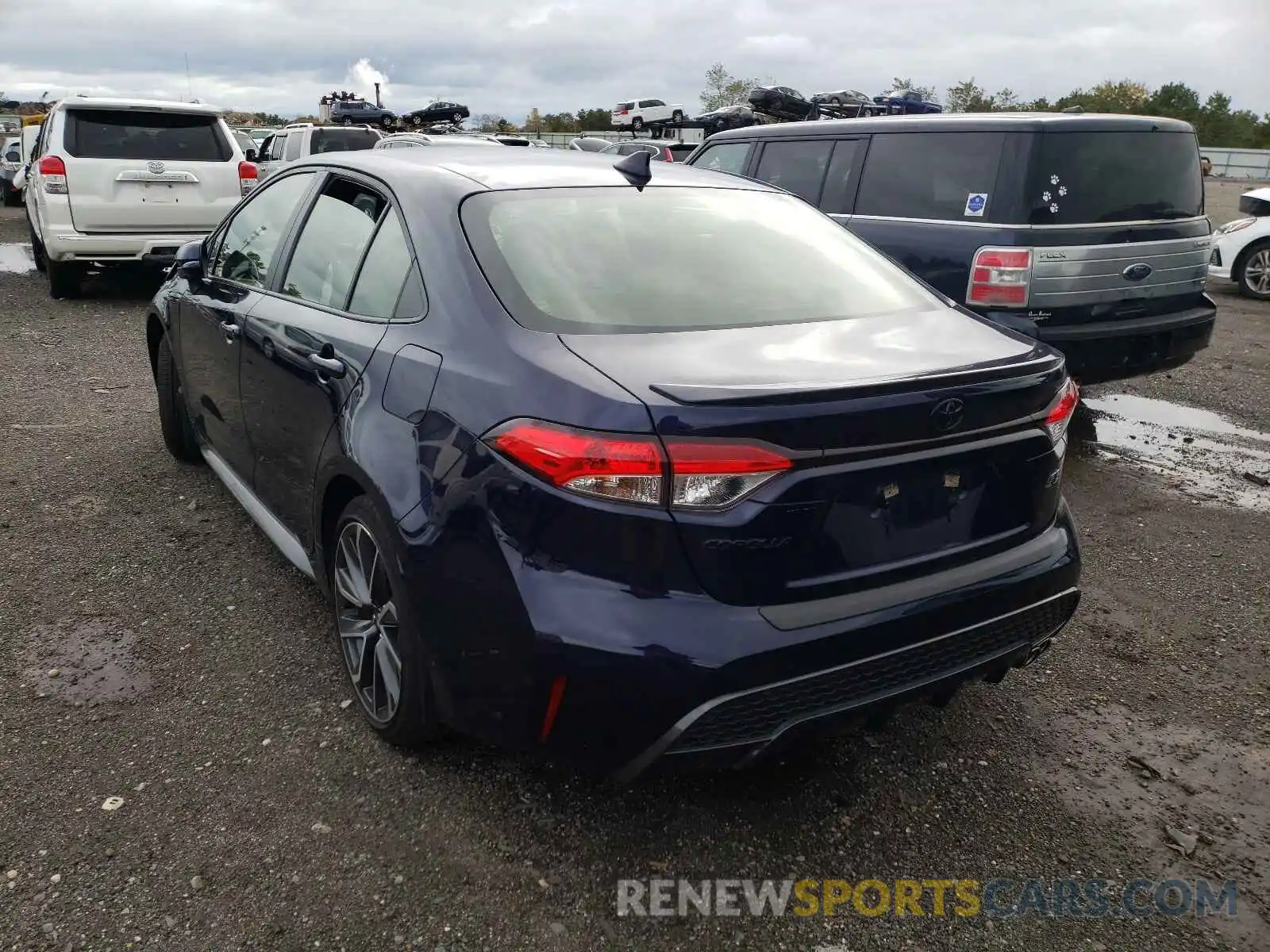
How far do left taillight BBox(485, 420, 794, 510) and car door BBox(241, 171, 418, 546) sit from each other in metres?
0.96

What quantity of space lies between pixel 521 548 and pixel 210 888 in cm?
113

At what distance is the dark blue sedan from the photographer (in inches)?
81.2

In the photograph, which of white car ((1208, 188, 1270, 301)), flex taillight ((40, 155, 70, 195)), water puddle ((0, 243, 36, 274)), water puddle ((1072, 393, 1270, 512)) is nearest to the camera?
water puddle ((1072, 393, 1270, 512))

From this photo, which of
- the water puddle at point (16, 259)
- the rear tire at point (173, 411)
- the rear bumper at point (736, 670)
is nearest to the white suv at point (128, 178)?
the water puddle at point (16, 259)

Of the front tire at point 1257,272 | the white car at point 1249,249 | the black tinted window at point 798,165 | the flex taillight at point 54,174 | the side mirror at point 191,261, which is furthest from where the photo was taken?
the front tire at point 1257,272

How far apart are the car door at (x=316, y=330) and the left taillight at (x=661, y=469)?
3.14 ft

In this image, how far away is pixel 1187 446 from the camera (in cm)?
591

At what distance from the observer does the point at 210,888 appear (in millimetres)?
2324

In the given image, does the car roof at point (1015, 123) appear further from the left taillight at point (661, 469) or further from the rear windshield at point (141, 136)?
the rear windshield at point (141, 136)

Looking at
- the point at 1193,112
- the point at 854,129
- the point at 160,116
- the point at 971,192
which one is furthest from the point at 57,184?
the point at 1193,112

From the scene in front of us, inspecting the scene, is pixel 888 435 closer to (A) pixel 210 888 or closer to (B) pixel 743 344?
(B) pixel 743 344

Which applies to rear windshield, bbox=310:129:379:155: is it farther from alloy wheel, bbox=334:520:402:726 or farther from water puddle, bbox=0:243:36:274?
alloy wheel, bbox=334:520:402:726

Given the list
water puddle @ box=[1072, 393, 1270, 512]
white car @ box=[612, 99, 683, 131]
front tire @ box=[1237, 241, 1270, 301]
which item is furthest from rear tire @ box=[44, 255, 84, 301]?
white car @ box=[612, 99, 683, 131]

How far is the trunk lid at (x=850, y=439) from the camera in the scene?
81.0 inches
